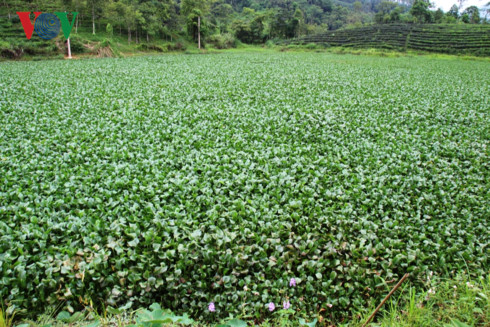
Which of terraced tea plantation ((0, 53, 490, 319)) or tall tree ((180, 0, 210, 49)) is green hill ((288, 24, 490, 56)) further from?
terraced tea plantation ((0, 53, 490, 319))

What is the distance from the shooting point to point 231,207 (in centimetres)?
361

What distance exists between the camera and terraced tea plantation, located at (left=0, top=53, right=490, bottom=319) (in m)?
2.63

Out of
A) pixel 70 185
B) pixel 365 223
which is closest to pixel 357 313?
pixel 365 223

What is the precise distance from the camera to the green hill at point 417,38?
134 ft

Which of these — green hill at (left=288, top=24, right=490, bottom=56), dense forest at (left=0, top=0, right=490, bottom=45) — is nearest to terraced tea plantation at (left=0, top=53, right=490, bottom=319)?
dense forest at (left=0, top=0, right=490, bottom=45)

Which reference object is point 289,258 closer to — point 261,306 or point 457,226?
point 261,306

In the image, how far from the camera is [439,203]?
13.6 feet

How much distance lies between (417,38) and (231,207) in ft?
181

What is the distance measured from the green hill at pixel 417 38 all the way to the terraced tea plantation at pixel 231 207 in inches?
1665

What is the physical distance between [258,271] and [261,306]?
369mm

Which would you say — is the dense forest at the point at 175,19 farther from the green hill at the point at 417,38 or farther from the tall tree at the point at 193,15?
the green hill at the point at 417,38

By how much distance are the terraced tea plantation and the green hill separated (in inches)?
1665

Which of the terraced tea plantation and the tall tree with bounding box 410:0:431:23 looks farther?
the tall tree with bounding box 410:0:431:23

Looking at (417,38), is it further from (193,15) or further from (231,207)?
(231,207)
